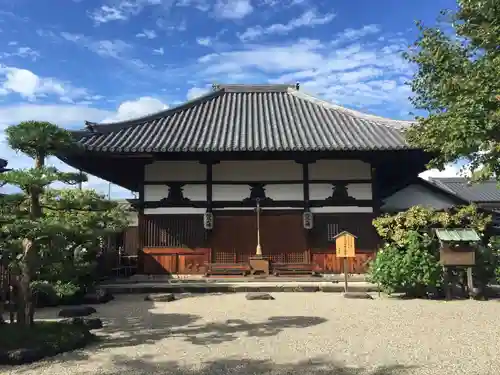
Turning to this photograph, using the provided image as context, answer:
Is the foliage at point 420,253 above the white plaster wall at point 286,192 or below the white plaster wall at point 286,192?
below

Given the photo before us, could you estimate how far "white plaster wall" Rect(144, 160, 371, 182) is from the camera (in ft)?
49.8

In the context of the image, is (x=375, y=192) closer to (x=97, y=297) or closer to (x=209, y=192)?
(x=209, y=192)

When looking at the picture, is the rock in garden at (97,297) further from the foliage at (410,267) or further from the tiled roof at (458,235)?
the tiled roof at (458,235)

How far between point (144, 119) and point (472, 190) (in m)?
25.9

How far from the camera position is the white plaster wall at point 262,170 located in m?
15.2

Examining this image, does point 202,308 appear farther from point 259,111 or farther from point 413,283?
point 259,111

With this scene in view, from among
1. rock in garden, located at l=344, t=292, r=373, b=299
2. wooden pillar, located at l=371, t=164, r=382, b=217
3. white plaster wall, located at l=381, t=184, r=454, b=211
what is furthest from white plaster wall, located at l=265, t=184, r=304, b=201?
rock in garden, located at l=344, t=292, r=373, b=299

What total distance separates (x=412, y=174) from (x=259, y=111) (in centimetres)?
684

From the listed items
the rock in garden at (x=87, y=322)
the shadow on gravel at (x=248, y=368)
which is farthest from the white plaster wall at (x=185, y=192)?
the shadow on gravel at (x=248, y=368)

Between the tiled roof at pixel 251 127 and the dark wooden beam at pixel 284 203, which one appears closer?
the tiled roof at pixel 251 127

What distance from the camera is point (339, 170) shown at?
1527cm

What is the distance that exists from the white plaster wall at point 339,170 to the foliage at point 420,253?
3.82m

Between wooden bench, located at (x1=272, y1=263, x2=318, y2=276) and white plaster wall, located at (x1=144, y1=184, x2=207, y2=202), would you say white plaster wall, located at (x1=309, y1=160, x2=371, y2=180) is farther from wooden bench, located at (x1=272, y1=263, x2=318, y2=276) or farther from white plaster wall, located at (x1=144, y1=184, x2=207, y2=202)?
white plaster wall, located at (x1=144, y1=184, x2=207, y2=202)

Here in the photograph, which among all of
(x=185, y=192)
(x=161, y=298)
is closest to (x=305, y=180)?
(x=185, y=192)
